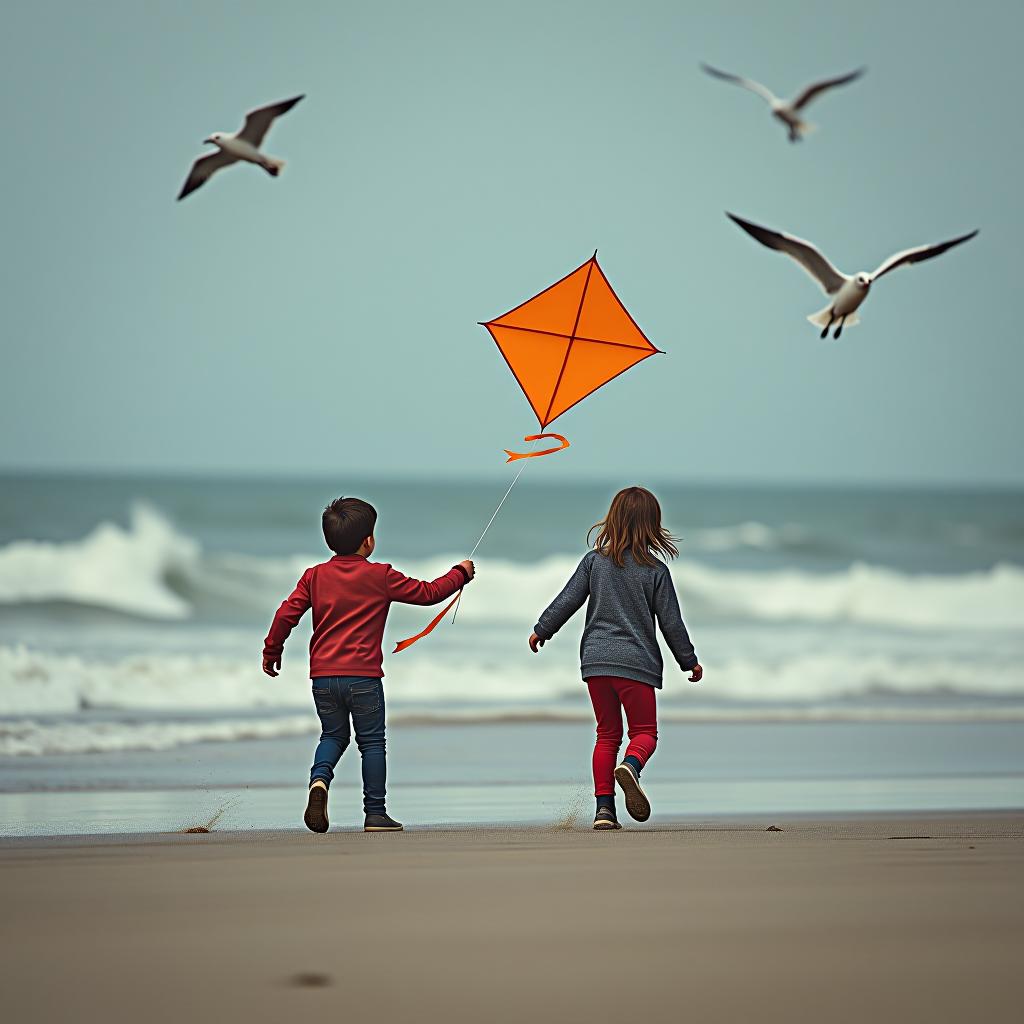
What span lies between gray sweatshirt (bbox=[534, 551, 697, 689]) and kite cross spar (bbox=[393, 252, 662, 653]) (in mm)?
746

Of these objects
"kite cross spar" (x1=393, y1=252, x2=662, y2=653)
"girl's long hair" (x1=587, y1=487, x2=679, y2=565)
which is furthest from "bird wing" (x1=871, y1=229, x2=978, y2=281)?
"girl's long hair" (x1=587, y1=487, x2=679, y2=565)

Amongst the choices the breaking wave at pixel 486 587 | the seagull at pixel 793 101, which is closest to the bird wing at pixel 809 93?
the seagull at pixel 793 101

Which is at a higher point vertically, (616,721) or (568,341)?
(568,341)

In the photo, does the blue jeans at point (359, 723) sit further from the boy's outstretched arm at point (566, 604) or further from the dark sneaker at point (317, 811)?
the boy's outstretched arm at point (566, 604)

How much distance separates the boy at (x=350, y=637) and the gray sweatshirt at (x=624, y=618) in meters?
0.44

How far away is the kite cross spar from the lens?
6410mm

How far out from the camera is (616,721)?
5.83 metres

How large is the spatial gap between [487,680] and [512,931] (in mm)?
9601

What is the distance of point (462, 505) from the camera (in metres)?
43.0

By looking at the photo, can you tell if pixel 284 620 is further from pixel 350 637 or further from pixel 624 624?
pixel 624 624

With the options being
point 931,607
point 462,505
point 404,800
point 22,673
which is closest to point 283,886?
point 404,800

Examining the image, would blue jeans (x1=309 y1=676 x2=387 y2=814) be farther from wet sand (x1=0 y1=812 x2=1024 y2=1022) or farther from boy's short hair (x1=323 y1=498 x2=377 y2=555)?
wet sand (x1=0 y1=812 x2=1024 y2=1022)

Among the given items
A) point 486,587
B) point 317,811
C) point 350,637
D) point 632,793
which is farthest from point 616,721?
point 486,587

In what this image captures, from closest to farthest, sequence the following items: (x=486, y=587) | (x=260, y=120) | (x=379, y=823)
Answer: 1. (x=379, y=823)
2. (x=260, y=120)
3. (x=486, y=587)
